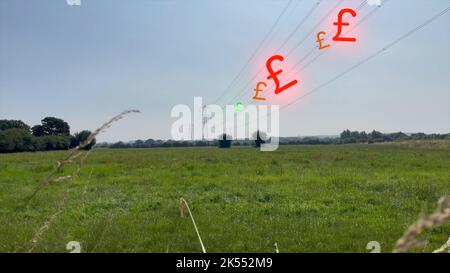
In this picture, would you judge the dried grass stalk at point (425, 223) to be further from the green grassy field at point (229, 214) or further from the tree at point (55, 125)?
the tree at point (55, 125)

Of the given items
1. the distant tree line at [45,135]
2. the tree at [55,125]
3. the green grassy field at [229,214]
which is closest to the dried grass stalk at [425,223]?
the distant tree line at [45,135]

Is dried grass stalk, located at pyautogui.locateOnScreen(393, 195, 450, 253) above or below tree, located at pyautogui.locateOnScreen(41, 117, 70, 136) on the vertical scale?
below

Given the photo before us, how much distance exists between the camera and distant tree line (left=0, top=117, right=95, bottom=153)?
251 cm

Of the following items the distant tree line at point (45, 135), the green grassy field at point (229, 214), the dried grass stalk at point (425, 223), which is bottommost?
the green grassy field at point (229, 214)

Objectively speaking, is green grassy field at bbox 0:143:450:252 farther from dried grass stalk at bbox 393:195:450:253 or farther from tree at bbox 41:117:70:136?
dried grass stalk at bbox 393:195:450:253

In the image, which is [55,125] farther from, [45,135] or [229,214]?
[229,214]

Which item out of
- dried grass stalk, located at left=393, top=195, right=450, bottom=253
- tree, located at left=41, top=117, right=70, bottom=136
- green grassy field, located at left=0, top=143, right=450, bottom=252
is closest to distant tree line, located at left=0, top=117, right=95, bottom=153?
tree, located at left=41, top=117, right=70, bottom=136

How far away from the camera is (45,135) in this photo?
3850 millimetres

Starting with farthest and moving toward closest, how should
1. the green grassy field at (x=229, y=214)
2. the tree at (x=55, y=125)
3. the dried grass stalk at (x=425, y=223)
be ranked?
the green grassy field at (x=229, y=214), the tree at (x=55, y=125), the dried grass stalk at (x=425, y=223)

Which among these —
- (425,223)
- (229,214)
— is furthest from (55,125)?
(229,214)

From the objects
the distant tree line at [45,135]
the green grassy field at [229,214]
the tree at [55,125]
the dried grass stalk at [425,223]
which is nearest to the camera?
the dried grass stalk at [425,223]

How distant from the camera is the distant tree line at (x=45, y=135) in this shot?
2.51 m
